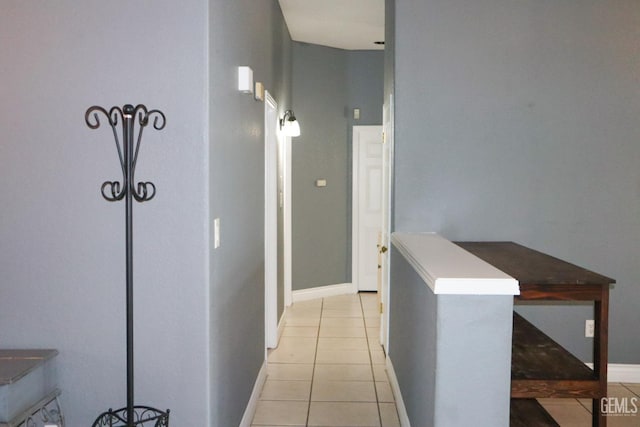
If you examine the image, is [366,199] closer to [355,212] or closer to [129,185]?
[355,212]

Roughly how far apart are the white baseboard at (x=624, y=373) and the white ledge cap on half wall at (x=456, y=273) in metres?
1.76

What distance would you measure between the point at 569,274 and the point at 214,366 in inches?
60.1

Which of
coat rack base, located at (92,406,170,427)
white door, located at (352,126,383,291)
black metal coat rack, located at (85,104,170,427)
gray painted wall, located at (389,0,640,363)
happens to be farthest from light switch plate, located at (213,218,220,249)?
white door, located at (352,126,383,291)

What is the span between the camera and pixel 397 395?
3.40 metres

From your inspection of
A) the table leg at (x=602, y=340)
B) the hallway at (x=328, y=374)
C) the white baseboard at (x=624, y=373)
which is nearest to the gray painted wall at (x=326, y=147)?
the hallway at (x=328, y=374)

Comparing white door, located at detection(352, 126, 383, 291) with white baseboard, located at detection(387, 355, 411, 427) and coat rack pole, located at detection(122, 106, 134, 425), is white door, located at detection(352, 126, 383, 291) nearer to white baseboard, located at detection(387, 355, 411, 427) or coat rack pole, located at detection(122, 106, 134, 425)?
white baseboard, located at detection(387, 355, 411, 427)

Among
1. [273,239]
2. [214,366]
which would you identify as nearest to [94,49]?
[214,366]

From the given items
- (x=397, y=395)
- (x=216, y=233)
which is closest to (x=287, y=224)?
(x=397, y=395)

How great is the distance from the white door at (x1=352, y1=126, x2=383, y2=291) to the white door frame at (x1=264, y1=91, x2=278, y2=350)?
2.06 meters

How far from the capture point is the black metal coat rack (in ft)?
6.73

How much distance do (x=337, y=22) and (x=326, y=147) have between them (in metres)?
1.50

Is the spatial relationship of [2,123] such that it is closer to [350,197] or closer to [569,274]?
[569,274]

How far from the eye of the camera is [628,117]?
3703 mm

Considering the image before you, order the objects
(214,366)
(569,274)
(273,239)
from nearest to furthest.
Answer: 1. (214,366)
2. (569,274)
3. (273,239)
